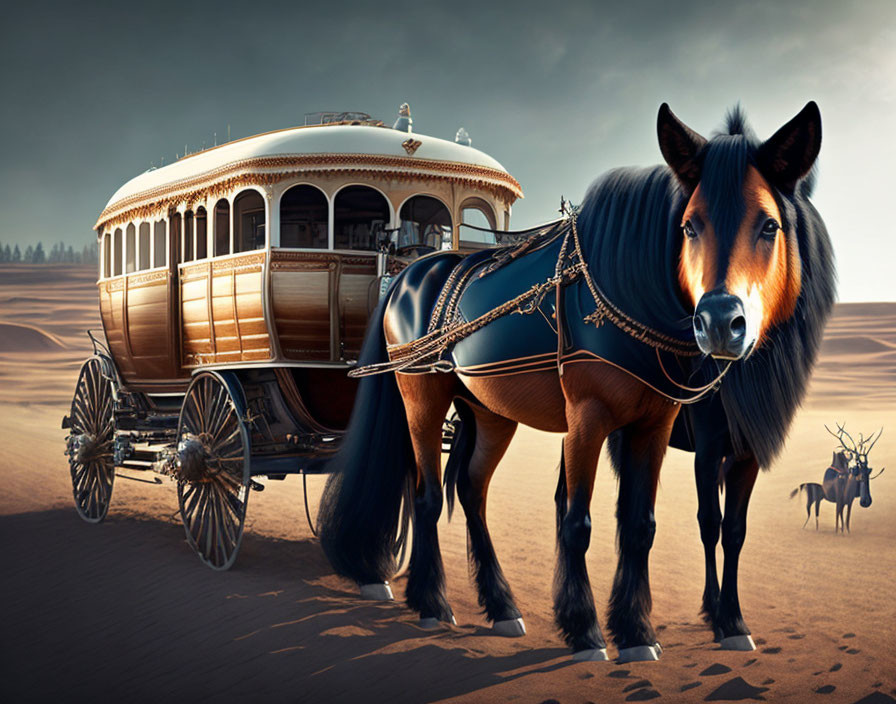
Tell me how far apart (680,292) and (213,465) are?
4543mm

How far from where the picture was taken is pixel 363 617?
5.89 meters

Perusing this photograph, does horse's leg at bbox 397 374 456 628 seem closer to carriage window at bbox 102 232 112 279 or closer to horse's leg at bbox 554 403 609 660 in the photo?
horse's leg at bbox 554 403 609 660

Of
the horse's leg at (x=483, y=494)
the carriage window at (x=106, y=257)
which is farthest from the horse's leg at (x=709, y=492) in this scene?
the carriage window at (x=106, y=257)

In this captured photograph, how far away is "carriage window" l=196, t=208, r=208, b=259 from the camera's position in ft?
27.6

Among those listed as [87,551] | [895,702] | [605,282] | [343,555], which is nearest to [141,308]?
[87,551]

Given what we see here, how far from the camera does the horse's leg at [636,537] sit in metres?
4.68

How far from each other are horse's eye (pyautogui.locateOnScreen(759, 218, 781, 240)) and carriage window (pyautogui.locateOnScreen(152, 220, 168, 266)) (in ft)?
20.8

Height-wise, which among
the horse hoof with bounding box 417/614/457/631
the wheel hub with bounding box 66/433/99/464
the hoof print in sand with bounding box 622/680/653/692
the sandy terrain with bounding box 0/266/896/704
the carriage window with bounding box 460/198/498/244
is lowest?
the sandy terrain with bounding box 0/266/896/704

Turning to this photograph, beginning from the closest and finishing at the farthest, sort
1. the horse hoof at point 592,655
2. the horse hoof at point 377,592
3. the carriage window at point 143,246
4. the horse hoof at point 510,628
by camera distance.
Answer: the horse hoof at point 592,655
the horse hoof at point 510,628
the horse hoof at point 377,592
the carriage window at point 143,246

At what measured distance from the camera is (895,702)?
4371 mm

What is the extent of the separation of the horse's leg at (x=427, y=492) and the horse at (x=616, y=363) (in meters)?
0.01

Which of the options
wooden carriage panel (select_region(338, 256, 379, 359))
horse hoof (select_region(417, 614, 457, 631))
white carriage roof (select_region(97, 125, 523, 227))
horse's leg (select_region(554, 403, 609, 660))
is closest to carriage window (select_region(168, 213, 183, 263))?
white carriage roof (select_region(97, 125, 523, 227))

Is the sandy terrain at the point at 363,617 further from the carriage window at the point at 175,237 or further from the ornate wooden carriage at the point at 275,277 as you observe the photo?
the carriage window at the point at 175,237

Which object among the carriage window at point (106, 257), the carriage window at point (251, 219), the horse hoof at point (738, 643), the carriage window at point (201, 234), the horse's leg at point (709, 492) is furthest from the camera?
the carriage window at point (106, 257)
